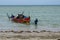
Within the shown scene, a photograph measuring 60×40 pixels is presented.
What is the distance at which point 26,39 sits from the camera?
13.9m

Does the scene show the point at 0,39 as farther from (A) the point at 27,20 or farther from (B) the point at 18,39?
(A) the point at 27,20

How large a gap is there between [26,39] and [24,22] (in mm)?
15544

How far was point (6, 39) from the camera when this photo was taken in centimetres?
1385

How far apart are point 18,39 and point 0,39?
115 centimetres

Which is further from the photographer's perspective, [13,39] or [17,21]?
[17,21]

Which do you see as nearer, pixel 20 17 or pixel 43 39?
pixel 43 39

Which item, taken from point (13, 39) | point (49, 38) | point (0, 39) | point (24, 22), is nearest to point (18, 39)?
point (13, 39)

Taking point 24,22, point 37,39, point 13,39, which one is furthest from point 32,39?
point 24,22

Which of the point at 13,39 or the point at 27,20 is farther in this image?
the point at 27,20

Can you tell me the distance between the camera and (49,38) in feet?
47.2

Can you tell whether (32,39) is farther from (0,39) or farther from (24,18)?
(24,18)

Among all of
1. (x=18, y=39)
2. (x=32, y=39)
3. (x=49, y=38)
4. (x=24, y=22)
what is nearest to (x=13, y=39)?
(x=18, y=39)

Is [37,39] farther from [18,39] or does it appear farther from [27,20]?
[27,20]

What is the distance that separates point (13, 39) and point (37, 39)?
5.04 ft
